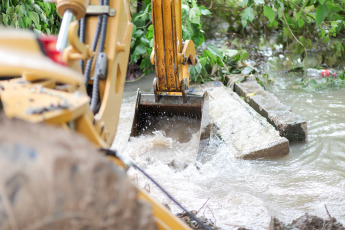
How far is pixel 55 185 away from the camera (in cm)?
82

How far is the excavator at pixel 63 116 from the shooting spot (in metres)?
0.81

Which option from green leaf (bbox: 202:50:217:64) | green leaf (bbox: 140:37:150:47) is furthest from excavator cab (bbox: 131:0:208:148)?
green leaf (bbox: 140:37:150:47)

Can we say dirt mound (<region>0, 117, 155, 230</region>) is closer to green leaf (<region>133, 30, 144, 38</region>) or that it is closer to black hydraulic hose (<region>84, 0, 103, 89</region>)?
black hydraulic hose (<region>84, 0, 103, 89</region>)

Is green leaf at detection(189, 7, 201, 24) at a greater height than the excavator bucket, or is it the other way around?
green leaf at detection(189, 7, 201, 24)

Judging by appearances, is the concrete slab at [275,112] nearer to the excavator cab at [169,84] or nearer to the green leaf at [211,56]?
the green leaf at [211,56]

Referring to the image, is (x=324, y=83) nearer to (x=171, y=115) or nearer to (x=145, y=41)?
(x=145, y=41)

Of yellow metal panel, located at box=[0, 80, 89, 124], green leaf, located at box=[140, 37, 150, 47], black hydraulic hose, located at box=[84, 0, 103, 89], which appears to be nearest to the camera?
yellow metal panel, located at box=[0, 80, 89, 124]

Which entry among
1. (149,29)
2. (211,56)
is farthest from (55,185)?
(149,29)

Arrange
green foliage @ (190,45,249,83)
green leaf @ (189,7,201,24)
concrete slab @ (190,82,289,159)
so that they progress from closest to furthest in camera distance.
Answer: concrete slab @ (190,82,289,159) < green leaf @ (189,7,201,24) < green foliage @ (190,45,249,83)

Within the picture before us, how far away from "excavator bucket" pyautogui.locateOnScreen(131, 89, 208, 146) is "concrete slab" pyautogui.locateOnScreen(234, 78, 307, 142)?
87cm

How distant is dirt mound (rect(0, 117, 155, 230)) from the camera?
804 mm

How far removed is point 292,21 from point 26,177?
738 cm

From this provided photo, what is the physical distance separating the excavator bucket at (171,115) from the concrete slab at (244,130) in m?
0.27

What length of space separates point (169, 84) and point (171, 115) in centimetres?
45
